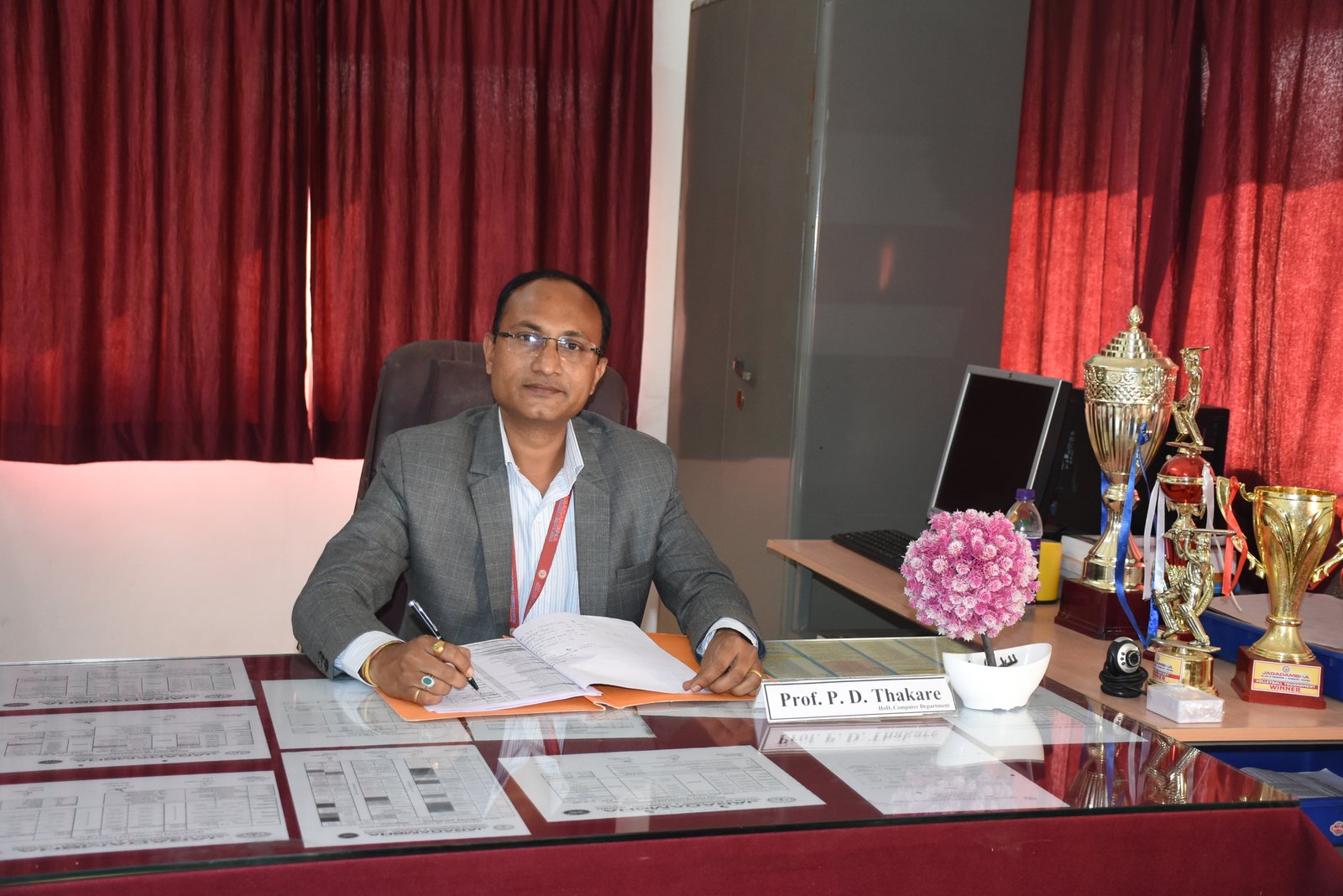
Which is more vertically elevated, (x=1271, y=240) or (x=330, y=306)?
(x=1271, y=240)

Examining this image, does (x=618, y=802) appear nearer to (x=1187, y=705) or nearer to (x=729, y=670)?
(x=729, y=670)

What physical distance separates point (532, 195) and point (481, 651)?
2.51 m

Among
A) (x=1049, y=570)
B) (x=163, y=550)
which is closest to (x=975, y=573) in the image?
(x=1049, y=570)

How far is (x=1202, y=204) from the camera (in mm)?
2846

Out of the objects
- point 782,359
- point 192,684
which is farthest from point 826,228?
point 192,684

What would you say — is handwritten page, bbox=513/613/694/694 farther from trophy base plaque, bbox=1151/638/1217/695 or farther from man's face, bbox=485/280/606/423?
trophy base plaque, bbox=1151/638/1217/695

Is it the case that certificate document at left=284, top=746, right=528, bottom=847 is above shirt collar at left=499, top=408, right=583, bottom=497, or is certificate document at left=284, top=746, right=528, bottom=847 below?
below

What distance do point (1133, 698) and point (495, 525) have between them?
3.29 ft

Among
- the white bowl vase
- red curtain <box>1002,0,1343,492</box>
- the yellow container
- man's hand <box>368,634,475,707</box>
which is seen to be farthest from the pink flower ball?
red curtain <box>1002,0,1343,492</box>

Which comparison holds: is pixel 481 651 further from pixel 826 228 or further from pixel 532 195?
pixel 532 195

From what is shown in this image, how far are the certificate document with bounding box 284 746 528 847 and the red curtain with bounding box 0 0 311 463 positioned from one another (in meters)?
2.69

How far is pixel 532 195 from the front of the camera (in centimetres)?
392

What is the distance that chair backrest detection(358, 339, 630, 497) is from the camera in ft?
7.57

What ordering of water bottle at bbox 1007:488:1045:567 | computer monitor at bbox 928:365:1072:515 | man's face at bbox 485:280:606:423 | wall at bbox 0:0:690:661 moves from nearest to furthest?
man's face at bbox 485:280:606:423
water bottle at bbox 1007:488:1045:567
computer monitor at bbox 928:365:1072:515
wall at bbox 0:0:690:661
